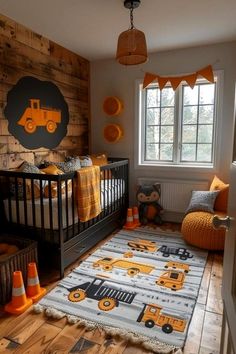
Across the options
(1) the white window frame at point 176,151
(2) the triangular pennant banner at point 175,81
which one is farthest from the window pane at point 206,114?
(2) the triangular pennant banner at point 175,81

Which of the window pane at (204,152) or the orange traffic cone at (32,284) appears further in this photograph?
the window pane at (204,152)

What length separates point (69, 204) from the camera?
7.45 feet

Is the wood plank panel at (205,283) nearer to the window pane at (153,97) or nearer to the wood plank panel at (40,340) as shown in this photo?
the wood plank panel at (40,340)

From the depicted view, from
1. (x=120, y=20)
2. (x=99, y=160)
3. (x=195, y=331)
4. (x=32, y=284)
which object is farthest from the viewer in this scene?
(x=99, y=160)

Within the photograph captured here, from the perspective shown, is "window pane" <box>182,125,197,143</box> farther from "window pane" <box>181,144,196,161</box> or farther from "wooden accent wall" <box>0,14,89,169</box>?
"wooden accent wall" <box>0,14,89,169</box>

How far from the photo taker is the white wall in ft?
10.1

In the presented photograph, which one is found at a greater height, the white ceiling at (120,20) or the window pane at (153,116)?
the white ceiling at (120,20)

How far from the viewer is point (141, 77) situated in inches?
138

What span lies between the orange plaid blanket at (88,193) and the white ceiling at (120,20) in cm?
145

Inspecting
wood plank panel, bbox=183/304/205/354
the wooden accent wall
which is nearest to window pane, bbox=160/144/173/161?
the wooden accent wall

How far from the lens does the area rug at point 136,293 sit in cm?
156

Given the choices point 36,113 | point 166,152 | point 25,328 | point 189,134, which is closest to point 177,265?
point 25,328

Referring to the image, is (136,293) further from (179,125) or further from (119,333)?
(179,125)

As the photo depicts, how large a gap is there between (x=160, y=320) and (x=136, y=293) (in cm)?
32
